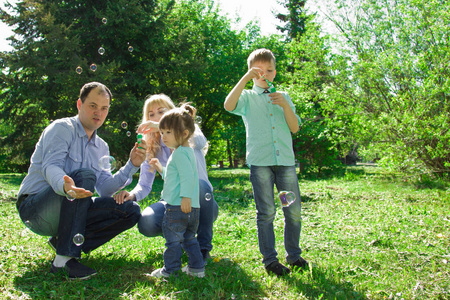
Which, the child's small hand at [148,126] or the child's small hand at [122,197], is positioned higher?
the child's small hand at [148,126]

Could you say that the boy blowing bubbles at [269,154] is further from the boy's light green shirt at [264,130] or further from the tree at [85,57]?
the tree at [85,57]

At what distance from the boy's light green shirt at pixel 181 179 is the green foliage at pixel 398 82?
17.3ft

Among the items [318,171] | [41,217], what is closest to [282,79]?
[318,171]

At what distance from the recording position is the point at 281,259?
3.15 metres

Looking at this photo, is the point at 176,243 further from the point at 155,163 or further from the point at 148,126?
the point at 148,126

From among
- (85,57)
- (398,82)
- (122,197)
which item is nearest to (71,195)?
(122,197)

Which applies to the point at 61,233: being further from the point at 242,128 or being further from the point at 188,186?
the point at 242,128

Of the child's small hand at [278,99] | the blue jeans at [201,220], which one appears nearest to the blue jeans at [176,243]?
the blue jeans at [201,220]

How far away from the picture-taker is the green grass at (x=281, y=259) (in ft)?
7.91

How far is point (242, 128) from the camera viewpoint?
14.3 meters

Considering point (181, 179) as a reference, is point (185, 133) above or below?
above

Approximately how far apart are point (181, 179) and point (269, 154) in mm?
765

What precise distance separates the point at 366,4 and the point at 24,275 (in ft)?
26.5

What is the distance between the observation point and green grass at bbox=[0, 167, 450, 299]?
241 cm
